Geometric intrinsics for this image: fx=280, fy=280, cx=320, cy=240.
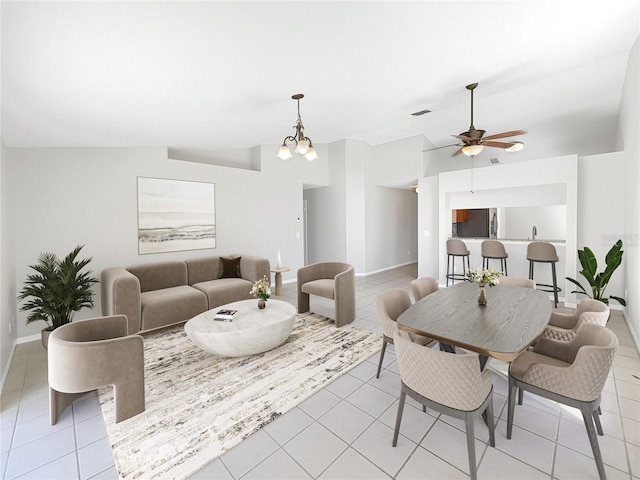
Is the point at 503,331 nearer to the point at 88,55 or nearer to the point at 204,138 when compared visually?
the point at 88,55

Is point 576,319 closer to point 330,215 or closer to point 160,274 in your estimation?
point 160,274

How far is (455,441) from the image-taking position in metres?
1.84

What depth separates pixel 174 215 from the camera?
4.79 m

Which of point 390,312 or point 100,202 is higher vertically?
point 100,202

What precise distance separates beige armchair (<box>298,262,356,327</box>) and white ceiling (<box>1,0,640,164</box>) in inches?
94.9

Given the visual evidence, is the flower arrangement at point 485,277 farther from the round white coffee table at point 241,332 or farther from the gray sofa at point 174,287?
the gray sofa at point 174,287

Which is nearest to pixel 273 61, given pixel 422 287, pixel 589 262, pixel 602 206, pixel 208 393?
pixel 422 287

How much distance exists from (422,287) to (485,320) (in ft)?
3.26

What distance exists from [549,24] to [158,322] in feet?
17.1

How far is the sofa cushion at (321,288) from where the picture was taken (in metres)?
3.96

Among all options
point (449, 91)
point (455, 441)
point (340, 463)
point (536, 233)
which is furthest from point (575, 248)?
point (340, 463)

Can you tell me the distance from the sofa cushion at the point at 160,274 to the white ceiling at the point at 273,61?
1.85 m

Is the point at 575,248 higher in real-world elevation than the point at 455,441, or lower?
higher

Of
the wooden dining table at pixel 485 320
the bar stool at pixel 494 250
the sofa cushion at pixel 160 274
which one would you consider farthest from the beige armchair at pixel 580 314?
the sofa cushion at pixel 160 274
